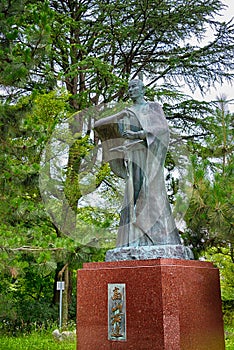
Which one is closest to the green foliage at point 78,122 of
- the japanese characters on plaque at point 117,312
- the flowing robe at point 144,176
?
the flowing robe at point 144,176

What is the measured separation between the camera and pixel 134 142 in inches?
163

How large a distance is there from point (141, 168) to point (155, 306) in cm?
148

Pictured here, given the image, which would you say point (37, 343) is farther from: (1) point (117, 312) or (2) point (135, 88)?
(2) point (135, 88)

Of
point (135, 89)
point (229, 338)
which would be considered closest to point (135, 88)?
point (135, 89)

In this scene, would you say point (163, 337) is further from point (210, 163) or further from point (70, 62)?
point (70, 62)

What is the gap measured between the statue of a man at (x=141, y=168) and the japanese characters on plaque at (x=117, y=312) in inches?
21.7

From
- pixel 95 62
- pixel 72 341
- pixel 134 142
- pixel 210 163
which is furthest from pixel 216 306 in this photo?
pixel 95 62

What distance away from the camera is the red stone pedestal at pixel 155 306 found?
3.14 metres

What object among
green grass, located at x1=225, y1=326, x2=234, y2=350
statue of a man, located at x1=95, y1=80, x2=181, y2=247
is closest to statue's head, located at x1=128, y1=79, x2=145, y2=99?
statue of a man, located at x1=95, y1=80, x2=181, y2=247

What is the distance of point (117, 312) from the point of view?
133 inches

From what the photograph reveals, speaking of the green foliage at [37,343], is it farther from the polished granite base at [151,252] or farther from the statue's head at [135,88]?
the statue's head at [135,88]

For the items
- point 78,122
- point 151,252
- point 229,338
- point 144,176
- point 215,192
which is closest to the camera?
point 151,252

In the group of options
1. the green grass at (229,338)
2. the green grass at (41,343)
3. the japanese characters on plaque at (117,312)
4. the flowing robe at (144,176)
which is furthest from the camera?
the green grass at (41,343)

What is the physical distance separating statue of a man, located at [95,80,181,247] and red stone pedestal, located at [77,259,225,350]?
43cm
